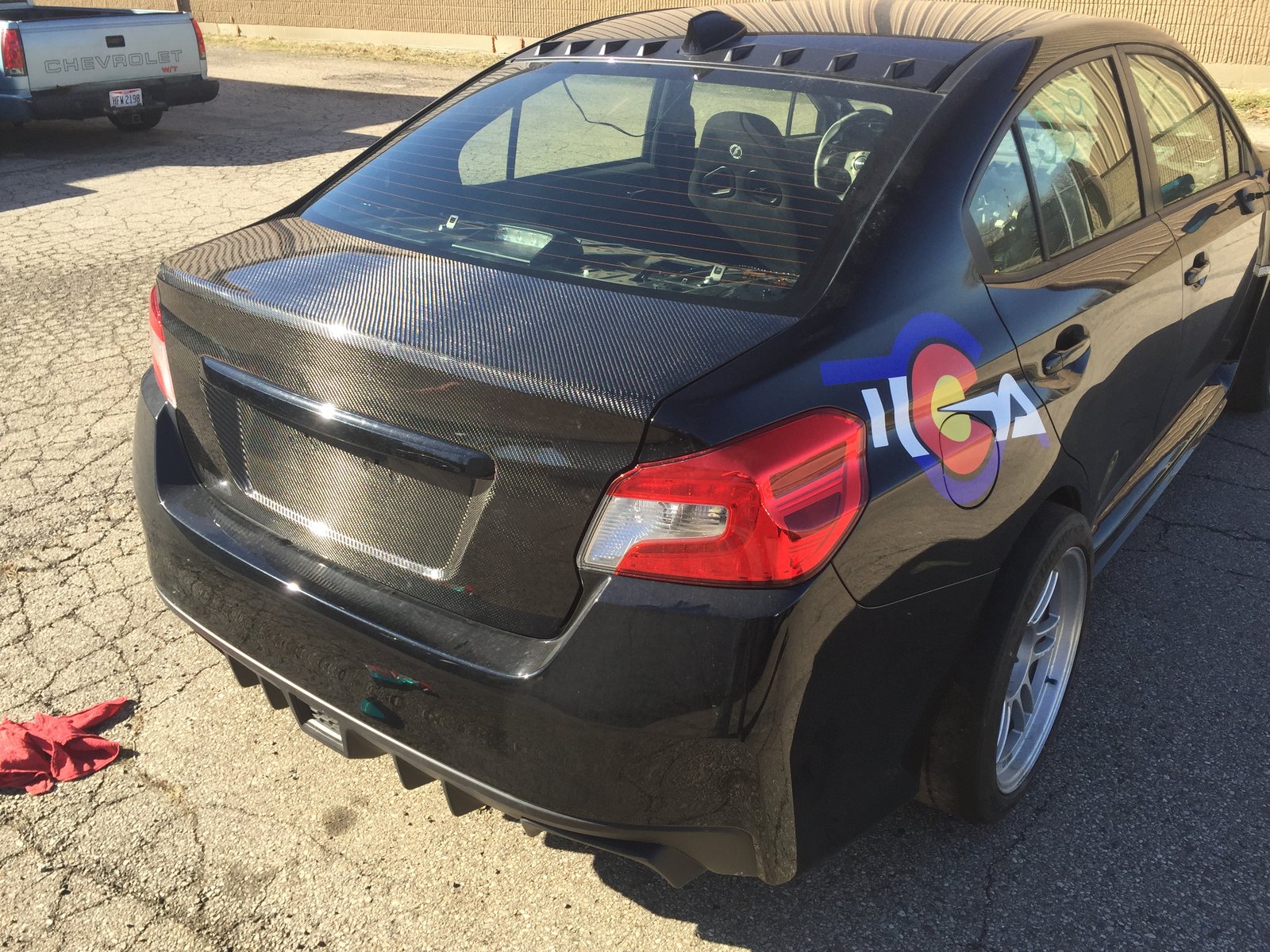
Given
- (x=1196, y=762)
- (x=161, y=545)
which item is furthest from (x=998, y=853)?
(x=161, y=545)

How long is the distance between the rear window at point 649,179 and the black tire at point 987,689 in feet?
2.52

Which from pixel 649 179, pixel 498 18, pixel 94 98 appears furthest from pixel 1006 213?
pixel 498 18

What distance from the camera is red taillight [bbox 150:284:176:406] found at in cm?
253

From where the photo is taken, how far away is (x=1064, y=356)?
2453 mm

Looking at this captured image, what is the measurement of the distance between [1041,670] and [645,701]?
1.34 meters

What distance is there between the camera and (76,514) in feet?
12.8

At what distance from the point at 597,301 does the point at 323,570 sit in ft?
2.42

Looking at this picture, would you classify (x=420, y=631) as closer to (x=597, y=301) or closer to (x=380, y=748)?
(x=380, y=748)

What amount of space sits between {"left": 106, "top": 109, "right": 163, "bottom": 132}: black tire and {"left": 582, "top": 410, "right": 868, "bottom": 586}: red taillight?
10653mm

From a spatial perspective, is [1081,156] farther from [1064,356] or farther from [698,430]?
[698,430]

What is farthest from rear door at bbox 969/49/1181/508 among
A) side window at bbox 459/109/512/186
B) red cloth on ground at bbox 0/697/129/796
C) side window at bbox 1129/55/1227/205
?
red cloth on ground at bbox 0/697/129/796

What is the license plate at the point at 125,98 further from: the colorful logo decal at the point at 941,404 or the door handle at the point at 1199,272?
the colorful logo decal at the point at 941,404

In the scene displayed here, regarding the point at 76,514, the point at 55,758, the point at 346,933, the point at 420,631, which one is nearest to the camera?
the point at 420,631

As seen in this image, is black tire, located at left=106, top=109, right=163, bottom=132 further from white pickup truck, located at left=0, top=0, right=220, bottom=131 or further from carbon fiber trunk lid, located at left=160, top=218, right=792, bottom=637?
carbon fiber trunk lid, located at left=160, top=218, right=792, bottom=637
